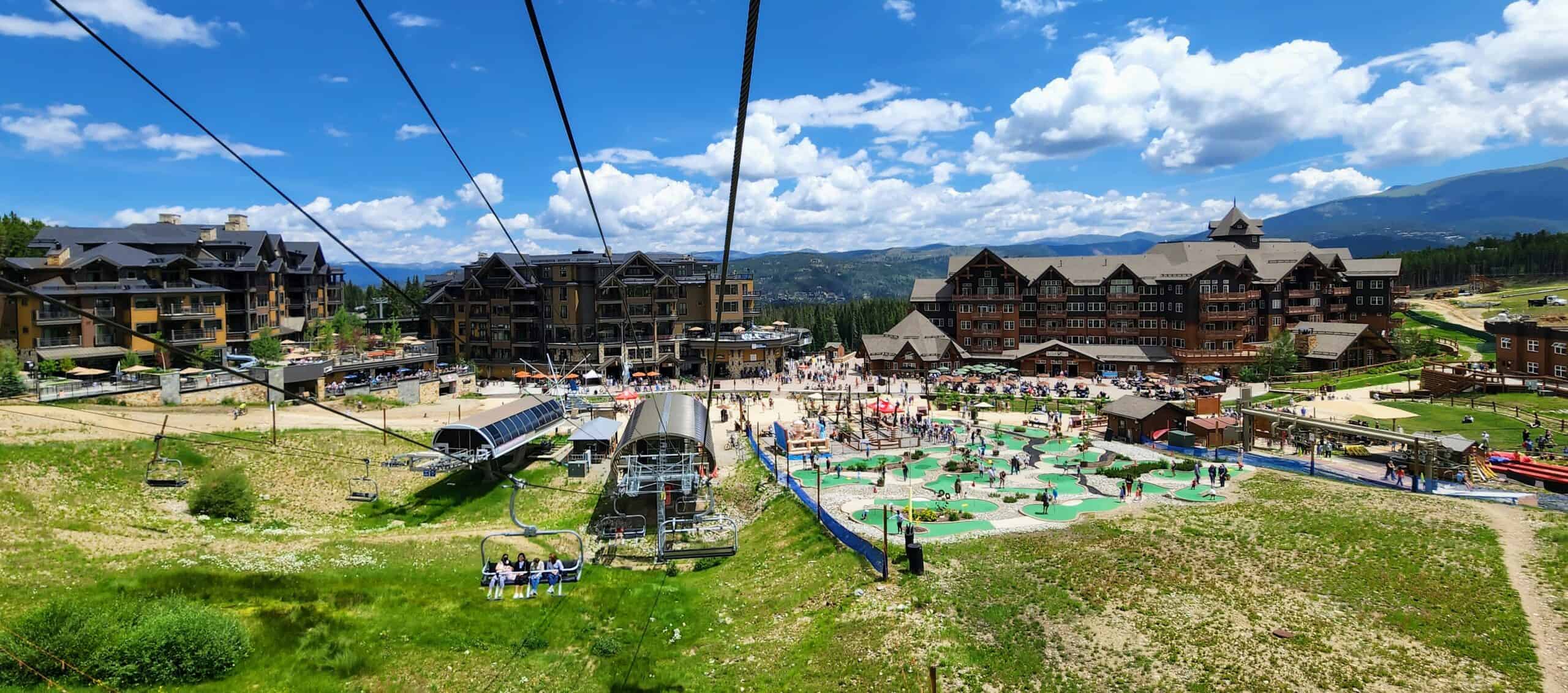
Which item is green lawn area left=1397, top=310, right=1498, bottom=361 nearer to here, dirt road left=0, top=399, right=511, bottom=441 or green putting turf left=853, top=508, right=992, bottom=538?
green putting turf left=853, top=508, right=992, bottom=538

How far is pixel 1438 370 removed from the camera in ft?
230

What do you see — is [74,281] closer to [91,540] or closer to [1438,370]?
[91,540]

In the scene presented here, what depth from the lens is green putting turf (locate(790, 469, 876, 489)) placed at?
4000 cm

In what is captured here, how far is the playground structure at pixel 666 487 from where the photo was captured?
3378 centimetres

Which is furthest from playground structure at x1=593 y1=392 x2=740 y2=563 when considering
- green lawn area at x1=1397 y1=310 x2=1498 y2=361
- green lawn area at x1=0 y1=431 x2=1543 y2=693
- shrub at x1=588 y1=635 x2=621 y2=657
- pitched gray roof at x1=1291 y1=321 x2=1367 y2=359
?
green lawn area at x1=1397 y1=310 x2=1498 y2=361

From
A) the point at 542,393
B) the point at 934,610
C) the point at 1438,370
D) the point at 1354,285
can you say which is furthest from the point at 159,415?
the point at 1354,285

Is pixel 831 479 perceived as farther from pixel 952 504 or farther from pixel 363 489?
pixel 363 489

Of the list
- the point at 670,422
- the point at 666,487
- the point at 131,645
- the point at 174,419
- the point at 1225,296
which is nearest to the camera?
the point at 131,645

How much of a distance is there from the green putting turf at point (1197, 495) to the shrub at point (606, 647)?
83.6 feet

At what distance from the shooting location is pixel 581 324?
8706cm

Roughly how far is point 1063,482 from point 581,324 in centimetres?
6024

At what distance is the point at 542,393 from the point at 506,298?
19.2m

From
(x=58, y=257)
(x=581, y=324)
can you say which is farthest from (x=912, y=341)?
(x=58, y=257)

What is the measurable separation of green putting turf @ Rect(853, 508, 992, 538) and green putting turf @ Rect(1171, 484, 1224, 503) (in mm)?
10224
